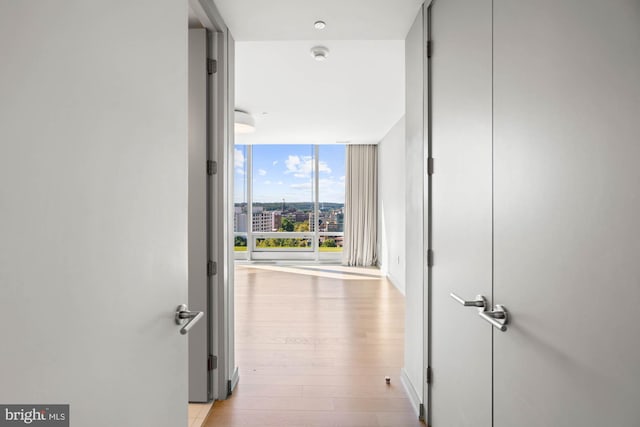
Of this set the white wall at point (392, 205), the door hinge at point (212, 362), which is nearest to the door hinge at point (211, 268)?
the door hinge at point (212, 362)

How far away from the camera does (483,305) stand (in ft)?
4.00

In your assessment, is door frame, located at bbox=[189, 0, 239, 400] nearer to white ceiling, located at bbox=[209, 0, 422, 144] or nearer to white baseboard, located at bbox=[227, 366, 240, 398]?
white baseboard, located at bbox=[227, 366, 240, 398]

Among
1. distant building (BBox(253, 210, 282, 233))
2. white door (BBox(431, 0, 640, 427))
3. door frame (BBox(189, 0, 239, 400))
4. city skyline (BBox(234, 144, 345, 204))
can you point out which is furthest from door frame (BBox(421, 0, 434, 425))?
distant building (BBox(253, 210, 282, 233))

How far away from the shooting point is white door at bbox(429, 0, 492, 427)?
125 centimetres

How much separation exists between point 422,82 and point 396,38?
0.61m

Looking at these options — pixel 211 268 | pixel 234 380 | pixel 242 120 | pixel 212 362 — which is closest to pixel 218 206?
pixel 211 268

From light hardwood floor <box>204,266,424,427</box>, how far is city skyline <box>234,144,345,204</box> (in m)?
3.21

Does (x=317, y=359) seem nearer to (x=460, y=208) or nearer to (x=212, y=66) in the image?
(x=460, y=208)

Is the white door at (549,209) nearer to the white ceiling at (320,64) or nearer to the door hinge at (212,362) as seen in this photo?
the white ceiling at (320,64)

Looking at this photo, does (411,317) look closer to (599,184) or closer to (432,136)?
(432,136)

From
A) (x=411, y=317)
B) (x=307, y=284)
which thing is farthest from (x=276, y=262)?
(x=411, y=317)

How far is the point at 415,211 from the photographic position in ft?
6.97

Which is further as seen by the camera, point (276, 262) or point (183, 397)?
point (276, 262)

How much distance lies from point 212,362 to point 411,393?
4.45ft
